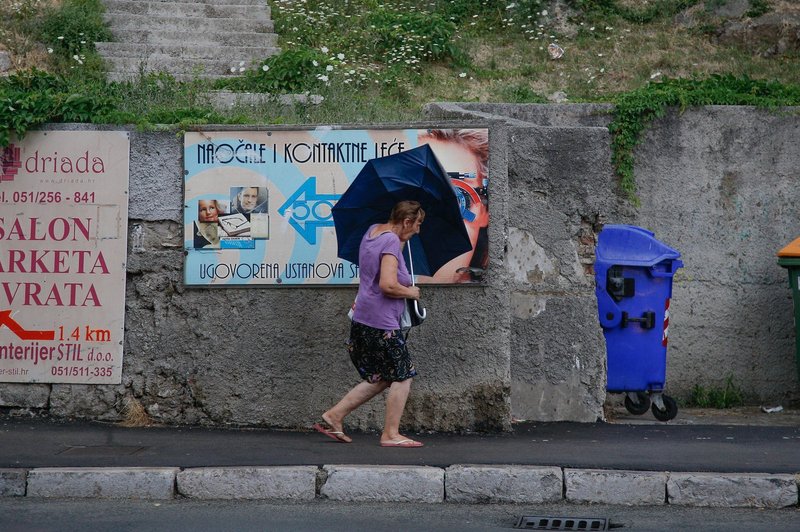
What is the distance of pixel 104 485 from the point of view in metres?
5.54

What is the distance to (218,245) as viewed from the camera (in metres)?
7.11

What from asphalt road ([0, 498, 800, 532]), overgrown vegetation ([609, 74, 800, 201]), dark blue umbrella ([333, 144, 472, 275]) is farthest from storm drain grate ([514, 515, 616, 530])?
overgrown vegetation ([609, 74, 800, 201])

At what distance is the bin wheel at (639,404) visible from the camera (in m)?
8.01

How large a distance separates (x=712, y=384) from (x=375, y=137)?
4088 millimetres

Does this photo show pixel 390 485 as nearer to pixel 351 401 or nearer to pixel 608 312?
pixel 351 401

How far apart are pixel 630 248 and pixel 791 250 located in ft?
5.27

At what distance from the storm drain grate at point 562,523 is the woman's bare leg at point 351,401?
1533 mm

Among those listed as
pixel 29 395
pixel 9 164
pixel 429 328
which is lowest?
pixel 29 395

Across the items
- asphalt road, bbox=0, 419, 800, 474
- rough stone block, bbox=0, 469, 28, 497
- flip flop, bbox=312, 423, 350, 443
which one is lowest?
rough stone block, bbox=0, 469, 28, 497

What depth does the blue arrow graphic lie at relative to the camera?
709 centimetres

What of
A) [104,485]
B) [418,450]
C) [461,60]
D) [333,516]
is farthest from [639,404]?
[461,60]

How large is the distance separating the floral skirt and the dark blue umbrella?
639mm

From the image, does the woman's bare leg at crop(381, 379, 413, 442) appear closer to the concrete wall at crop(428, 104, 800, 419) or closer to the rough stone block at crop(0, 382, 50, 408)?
the rough stone block at crop(0, 382, 50, 408)

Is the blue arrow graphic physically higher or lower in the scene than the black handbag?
higher
